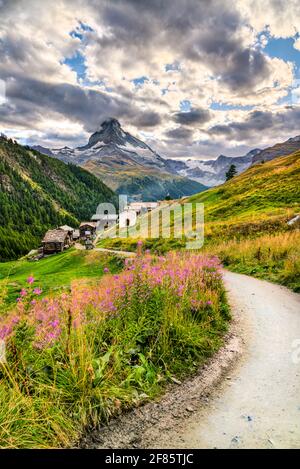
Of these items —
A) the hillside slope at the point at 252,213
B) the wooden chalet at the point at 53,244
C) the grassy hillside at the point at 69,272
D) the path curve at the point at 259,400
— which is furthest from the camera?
the wooden chalet at the point at 53,244

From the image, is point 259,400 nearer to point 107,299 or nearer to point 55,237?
point 107,299

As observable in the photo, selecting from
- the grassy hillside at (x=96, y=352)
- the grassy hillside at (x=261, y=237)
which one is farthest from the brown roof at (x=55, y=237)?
the grassy hillside at (x=96, y=352)

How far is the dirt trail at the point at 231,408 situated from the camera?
4.05 meters

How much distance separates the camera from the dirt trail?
159 inches

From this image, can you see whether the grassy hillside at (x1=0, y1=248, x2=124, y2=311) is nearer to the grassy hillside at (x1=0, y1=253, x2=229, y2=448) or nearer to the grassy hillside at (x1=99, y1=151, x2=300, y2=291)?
the grassy hillside at (x1=99, y1=151, x2=300, y2=291)

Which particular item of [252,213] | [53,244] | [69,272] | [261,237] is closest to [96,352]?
[261,237]

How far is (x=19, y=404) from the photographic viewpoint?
4.17 meters

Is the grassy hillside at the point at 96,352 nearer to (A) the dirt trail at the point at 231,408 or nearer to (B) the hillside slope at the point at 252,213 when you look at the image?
(A) the dirt trail at the point at 231,408

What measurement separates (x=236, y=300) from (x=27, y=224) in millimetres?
200891

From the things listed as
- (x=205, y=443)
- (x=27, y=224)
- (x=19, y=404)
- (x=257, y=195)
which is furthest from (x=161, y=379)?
(x=27, y=224)

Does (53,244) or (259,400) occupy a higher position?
(259,400)

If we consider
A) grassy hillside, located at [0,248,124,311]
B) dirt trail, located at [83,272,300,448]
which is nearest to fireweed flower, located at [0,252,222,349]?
dirt trail, located at [83,272,300,448]

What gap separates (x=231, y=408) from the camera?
15.5 ft
